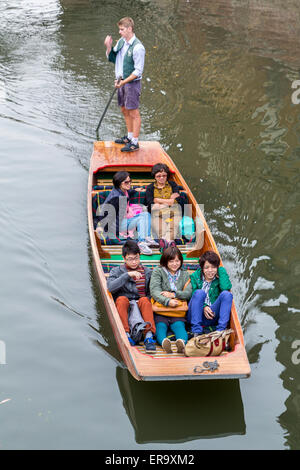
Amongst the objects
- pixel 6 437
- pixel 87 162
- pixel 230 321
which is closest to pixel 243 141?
pixel 87 162

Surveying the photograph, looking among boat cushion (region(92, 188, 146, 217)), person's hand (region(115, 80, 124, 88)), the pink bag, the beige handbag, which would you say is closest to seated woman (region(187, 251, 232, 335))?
the beige handbag

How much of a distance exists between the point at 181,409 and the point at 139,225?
2415 mm

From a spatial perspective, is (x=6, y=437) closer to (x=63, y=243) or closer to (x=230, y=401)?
(x=230, y=401)

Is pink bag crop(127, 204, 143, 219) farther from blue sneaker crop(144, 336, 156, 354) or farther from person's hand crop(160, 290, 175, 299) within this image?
blue sneaker crop(144, 336, 156, 354)

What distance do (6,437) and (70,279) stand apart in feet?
7.61

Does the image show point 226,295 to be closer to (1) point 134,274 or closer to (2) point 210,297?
(2) point 210,297

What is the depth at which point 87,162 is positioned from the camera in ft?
31.0

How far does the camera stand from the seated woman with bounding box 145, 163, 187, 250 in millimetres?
6738

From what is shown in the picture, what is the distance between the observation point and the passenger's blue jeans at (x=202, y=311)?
5.00m

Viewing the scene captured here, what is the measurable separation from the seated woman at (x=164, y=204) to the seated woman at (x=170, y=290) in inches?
51.3

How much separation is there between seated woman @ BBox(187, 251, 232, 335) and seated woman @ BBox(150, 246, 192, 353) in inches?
3.8

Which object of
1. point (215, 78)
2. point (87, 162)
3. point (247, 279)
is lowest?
point (247, 279)

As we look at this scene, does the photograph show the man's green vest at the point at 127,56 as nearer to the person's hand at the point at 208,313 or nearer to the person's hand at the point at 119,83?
the person's hand at the point at 119,83

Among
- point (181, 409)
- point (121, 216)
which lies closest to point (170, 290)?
point (181, 409)
